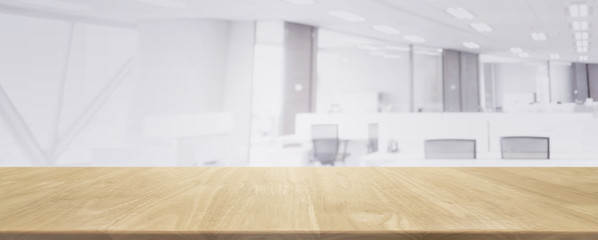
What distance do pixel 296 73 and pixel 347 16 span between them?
5.44ft

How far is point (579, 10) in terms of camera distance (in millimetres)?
6375

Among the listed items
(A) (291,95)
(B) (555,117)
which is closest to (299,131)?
(A) (291,95)

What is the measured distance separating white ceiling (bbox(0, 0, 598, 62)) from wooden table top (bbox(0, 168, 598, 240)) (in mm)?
6135

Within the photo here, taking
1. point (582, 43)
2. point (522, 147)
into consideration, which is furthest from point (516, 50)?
point (522, 147)

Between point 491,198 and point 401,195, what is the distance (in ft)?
0.36

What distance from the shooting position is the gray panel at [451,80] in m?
11.8

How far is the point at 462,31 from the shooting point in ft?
28.5

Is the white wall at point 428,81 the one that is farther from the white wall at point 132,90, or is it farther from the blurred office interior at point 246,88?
the white wall at point 132,90

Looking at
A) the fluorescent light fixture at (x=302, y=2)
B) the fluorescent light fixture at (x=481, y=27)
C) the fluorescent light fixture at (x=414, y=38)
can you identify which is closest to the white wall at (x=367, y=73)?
the fluorescent light fixture at (x=414, y=38)

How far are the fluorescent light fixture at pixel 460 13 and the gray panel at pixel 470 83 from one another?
203 inches

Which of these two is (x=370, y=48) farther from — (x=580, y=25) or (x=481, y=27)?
(x=580, y=25)

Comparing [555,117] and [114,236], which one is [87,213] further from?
[555,117]

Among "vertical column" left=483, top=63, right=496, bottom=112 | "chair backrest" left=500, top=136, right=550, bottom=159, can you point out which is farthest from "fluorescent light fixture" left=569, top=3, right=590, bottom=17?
"vertical column" left=483, top=63, right=496, bottom=112

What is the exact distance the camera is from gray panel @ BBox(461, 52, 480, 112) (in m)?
12.0
